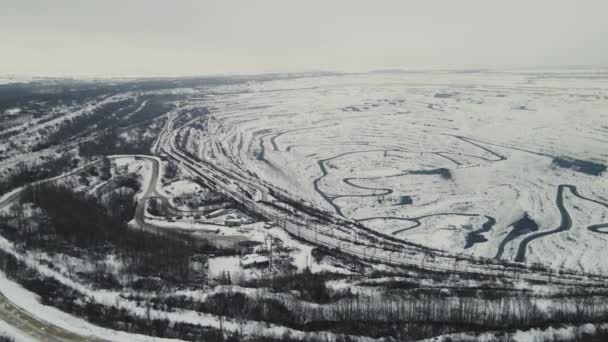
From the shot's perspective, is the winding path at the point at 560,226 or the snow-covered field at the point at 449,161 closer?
the winding path at the point at 560,226

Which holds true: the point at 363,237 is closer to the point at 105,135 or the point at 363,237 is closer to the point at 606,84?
the point at 105,135

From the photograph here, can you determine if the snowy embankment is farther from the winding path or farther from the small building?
the small building

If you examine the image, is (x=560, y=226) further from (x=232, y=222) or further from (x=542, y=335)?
(x=232, y=222)

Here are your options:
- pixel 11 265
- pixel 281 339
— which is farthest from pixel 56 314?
pixel 281 339

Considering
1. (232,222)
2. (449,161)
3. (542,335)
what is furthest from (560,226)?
(232,222)

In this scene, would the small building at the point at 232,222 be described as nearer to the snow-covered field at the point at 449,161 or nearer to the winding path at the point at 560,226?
the snow-covered field at the point at 449,161

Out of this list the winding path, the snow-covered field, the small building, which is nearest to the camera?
the winding path

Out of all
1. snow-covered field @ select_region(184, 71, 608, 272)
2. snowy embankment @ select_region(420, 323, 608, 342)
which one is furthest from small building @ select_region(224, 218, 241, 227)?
snowy embankment @ select_region(420, 323, 608, 342)

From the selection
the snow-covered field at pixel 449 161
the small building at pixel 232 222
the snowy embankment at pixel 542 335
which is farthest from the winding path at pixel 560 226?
the small building at pixel 232 222
